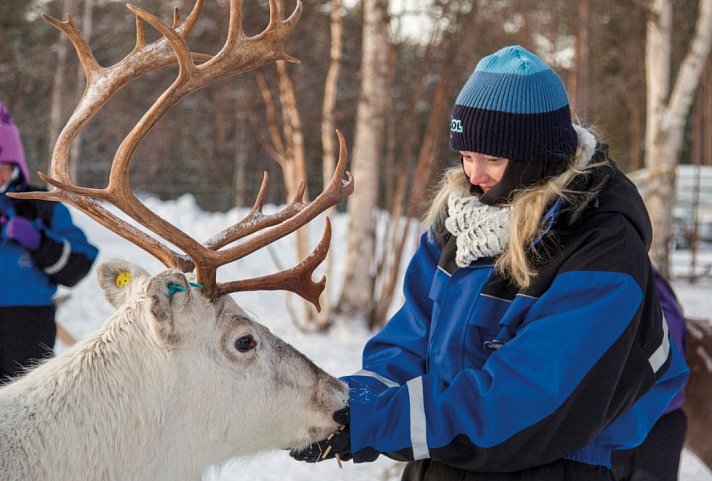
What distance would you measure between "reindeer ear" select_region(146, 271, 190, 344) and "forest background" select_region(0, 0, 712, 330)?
1.39 m

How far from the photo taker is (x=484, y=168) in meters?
2.41

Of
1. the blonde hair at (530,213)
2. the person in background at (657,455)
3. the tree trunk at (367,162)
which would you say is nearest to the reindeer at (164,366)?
the blonde hair at (530,213)

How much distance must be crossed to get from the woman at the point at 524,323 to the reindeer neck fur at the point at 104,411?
46 cm

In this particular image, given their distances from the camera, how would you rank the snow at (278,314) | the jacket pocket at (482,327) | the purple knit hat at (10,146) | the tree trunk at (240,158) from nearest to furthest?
the jacket pocket at (482,327) → the purple knit hat at (10,146) → the snow at (278,314) → the tree trunk at (240,158)

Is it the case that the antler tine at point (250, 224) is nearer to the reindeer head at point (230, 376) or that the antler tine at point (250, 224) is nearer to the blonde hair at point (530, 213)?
the reindeer head at point (230, 376)

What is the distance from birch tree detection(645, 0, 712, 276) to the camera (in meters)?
8.63

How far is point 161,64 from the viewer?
8.88 ft

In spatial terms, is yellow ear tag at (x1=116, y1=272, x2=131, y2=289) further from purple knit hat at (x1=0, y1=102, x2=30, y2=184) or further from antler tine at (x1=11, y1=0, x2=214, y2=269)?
purple knit hat at (x1=0, y1=102, x2=30, y2=184)

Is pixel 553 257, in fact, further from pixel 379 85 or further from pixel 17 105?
pixel 17 105

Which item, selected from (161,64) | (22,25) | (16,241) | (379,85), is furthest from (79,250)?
(22,25)

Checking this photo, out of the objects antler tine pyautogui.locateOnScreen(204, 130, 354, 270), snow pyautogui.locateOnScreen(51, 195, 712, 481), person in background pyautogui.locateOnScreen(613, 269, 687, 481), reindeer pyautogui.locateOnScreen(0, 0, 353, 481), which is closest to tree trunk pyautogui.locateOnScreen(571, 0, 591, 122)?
snow pyautogui.locateOnScreen(51, 195, 712, 481)

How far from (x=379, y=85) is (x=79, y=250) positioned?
5.10 metres

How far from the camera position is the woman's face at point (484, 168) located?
239 centimetres

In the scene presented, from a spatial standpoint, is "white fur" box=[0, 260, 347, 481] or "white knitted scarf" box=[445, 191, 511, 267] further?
"white knitted scarf" box=[445, 191, 511, 267]
